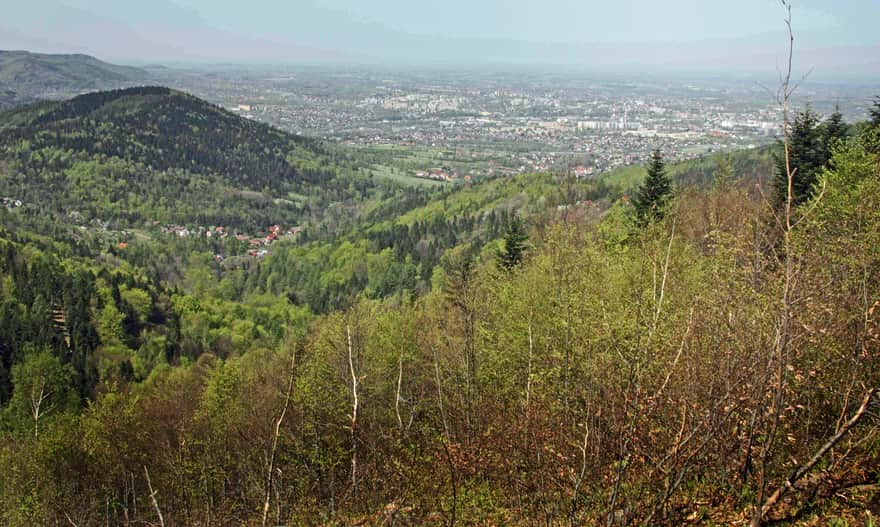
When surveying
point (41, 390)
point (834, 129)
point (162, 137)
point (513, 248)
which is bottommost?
point (41, 390)

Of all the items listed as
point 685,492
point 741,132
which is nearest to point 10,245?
point 685,492

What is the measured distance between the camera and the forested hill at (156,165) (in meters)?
140

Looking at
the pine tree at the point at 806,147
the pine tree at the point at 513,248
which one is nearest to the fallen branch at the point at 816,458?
the pine tree at the point at 806,147

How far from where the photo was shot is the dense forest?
6.18m

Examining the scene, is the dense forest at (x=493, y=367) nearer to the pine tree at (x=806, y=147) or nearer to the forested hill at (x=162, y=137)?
the pine tree at (x=806, y=147)

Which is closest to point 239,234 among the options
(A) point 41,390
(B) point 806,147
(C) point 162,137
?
(C) point 162,137

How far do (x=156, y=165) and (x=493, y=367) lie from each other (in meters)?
178

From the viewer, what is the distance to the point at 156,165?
167 m

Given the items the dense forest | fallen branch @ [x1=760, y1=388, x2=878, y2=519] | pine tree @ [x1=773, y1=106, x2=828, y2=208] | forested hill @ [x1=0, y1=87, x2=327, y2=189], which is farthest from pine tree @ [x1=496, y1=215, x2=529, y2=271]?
forested hill @ [x1=0, y1=87, x2=327, y2=189]

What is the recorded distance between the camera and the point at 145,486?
22.4m

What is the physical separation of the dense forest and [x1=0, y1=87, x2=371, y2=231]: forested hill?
42494 millimetres

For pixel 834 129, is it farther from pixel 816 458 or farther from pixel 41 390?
pixel 41 390

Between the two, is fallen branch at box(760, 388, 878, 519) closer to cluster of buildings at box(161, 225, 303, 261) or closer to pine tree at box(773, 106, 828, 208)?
pine tree at box(773, 106, 828, 208)

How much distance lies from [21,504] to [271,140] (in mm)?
185146
